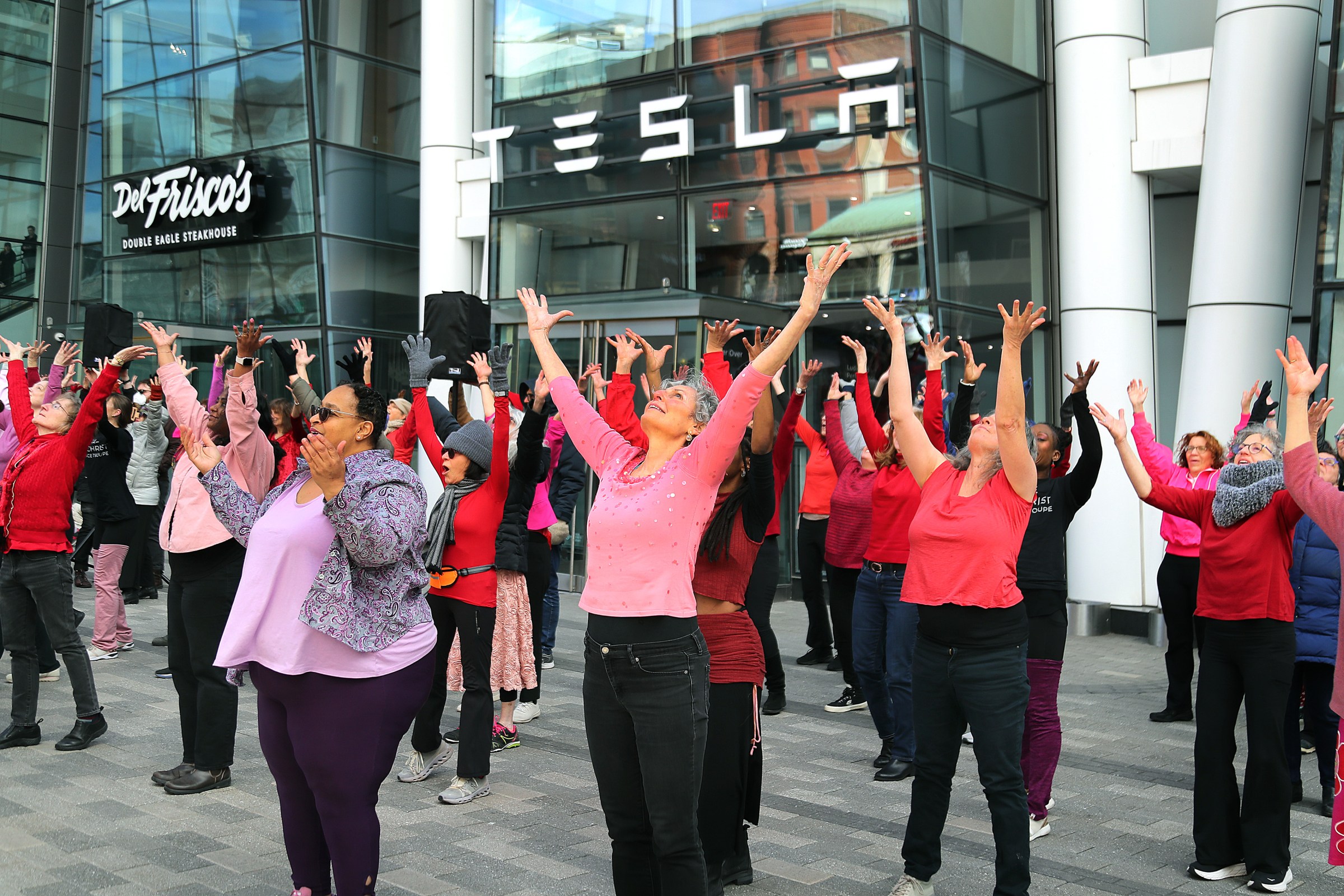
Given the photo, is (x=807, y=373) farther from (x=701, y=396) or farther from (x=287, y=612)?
(x=287, y=612)

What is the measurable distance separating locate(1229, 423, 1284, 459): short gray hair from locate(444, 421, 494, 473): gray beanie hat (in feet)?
11.7

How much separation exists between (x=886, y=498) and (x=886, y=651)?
889 mm

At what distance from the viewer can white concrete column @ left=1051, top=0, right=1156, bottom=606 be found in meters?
12.2

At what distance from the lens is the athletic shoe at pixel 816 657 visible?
10.2m

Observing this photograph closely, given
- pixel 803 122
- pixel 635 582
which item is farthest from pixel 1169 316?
pixel 635 582

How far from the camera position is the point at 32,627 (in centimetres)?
711

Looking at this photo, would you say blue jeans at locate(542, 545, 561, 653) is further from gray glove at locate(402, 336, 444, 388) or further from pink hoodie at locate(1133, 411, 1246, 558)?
pink hoodie at locate(1133, 411, 1246, 558)

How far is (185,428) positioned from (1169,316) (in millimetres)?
11917

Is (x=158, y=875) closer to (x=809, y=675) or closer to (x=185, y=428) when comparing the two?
(x=185, y=428)

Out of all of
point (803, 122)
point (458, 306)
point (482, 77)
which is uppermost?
point (482, 77)

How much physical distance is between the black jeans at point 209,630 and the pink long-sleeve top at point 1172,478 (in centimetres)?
469

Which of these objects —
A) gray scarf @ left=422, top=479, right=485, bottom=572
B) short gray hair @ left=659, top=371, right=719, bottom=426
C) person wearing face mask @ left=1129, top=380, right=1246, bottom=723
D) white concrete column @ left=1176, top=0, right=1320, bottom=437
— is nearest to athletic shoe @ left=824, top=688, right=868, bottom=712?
person wearing face mask @ left=1129, top=380, right=1246, bottom=723

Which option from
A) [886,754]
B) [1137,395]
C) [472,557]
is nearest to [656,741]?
[472,557]

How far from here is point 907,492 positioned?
22.7 feet
